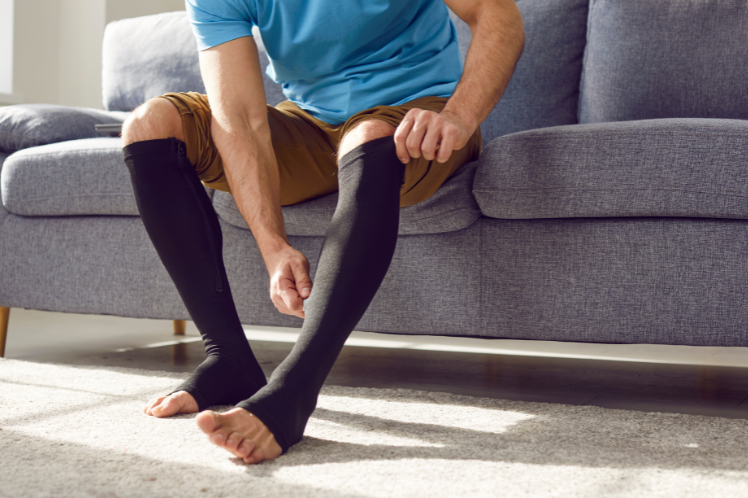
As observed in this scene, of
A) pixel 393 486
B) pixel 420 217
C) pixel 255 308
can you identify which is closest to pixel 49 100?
pixel 255 308

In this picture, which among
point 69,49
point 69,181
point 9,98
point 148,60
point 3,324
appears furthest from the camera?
point 69,49

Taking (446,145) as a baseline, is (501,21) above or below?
above

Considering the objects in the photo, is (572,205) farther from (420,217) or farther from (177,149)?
(177,149)

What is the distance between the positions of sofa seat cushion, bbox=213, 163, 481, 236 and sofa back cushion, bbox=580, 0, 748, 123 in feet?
2.12

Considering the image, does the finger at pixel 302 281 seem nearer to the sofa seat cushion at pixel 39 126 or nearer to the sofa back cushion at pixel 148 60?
the sofa seat cushion at pixel 39 126

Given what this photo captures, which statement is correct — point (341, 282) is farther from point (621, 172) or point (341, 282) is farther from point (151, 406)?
point (621, 172)

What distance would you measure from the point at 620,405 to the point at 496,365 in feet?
1.77

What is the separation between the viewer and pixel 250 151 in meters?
1.10

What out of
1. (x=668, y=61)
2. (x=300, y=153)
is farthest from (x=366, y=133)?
(x=668, y=61)

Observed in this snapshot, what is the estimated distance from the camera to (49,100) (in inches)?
132

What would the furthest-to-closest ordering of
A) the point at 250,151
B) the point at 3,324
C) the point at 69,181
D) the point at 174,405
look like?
1. the point at 3,324
2. the point at 69,181
3. the point at 250,151
4. the point at 174,405

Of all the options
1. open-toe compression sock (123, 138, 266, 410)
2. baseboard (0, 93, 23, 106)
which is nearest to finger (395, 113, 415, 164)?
open-toe compression sock (123, 138, 266, 410)

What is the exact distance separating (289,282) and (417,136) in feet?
0.86

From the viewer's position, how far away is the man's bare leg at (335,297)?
76cm
